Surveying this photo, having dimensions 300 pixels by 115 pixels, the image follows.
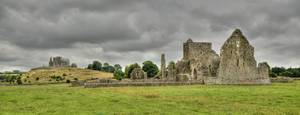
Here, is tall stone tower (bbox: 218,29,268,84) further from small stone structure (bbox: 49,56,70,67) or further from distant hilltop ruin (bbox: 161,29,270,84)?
small stone structure (bbox: 49,56,70,67)

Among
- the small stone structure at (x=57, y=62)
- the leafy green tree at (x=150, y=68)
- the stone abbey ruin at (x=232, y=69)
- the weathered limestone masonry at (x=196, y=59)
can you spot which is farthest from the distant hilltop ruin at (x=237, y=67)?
the small stone structure at (x=57, y=62)

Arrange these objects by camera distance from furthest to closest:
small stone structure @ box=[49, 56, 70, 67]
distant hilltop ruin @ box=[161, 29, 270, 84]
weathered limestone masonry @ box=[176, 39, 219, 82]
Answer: small stone structure @ box=[49, 56, 70, 67], weathered limestone masonry @ box=[176, 39, 219, 82], distant hilltop ruin @ box=[161, 29, 270, 84]

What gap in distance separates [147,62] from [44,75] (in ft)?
168

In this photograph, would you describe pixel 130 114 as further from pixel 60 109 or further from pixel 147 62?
pixel 147 62

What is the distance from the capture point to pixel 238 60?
70.2 meters

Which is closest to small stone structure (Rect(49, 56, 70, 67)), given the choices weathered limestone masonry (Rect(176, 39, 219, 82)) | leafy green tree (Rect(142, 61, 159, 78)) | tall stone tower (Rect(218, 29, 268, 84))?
leafy green tree (Rect(142, 61, 159, 78))

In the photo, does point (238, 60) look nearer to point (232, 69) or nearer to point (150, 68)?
point (232, 69)

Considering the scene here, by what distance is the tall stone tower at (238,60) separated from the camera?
6926 cm

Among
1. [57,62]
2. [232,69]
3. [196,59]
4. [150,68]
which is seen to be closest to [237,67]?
[232,69]

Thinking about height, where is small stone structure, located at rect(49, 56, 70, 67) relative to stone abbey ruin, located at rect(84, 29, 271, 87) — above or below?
above

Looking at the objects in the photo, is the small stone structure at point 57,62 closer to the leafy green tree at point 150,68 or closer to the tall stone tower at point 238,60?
the leafy green tree at point 150,68

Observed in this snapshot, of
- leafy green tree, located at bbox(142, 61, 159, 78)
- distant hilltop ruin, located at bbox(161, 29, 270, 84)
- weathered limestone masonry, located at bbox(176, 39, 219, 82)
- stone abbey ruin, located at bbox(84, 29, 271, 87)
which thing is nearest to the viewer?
stone abbey ruin, located at bbox(84, 29, 271, 87)

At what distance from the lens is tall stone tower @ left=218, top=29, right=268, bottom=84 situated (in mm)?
69256

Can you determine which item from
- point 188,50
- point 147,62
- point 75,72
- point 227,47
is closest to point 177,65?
point 188,50
